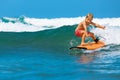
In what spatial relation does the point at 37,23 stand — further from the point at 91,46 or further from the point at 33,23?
the point at 91,46

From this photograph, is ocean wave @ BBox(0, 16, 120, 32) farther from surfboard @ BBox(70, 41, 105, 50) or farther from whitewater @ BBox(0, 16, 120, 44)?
surfboard @ BBox(70, 41, 105, 50)

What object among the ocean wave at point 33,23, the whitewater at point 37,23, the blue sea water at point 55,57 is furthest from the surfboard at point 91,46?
the ocean wave at point 33,23

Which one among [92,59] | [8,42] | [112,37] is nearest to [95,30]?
[112,37]

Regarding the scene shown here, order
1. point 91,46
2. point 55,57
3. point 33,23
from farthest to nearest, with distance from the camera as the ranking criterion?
1. point 33,23
2. point 91,46
3. point 55,57

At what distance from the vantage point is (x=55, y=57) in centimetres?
1414

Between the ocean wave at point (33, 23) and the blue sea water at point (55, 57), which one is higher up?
the ocean wave at point (33, 23)

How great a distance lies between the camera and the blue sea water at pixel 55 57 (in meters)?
11.0

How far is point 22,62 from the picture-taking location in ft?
43.1

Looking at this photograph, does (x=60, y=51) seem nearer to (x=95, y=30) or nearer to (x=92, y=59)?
(x=92, y=59)

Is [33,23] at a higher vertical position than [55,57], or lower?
higher

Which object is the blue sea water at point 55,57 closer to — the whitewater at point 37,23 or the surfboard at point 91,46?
the surfboard at point 91,46

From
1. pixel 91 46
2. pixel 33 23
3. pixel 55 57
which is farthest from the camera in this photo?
pixel 33 23

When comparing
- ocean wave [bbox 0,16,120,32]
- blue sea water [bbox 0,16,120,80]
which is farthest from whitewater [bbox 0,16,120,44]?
blue sea water [bbox 0,16,120,80]

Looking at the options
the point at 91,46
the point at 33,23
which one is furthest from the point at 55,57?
the point at 33,23
